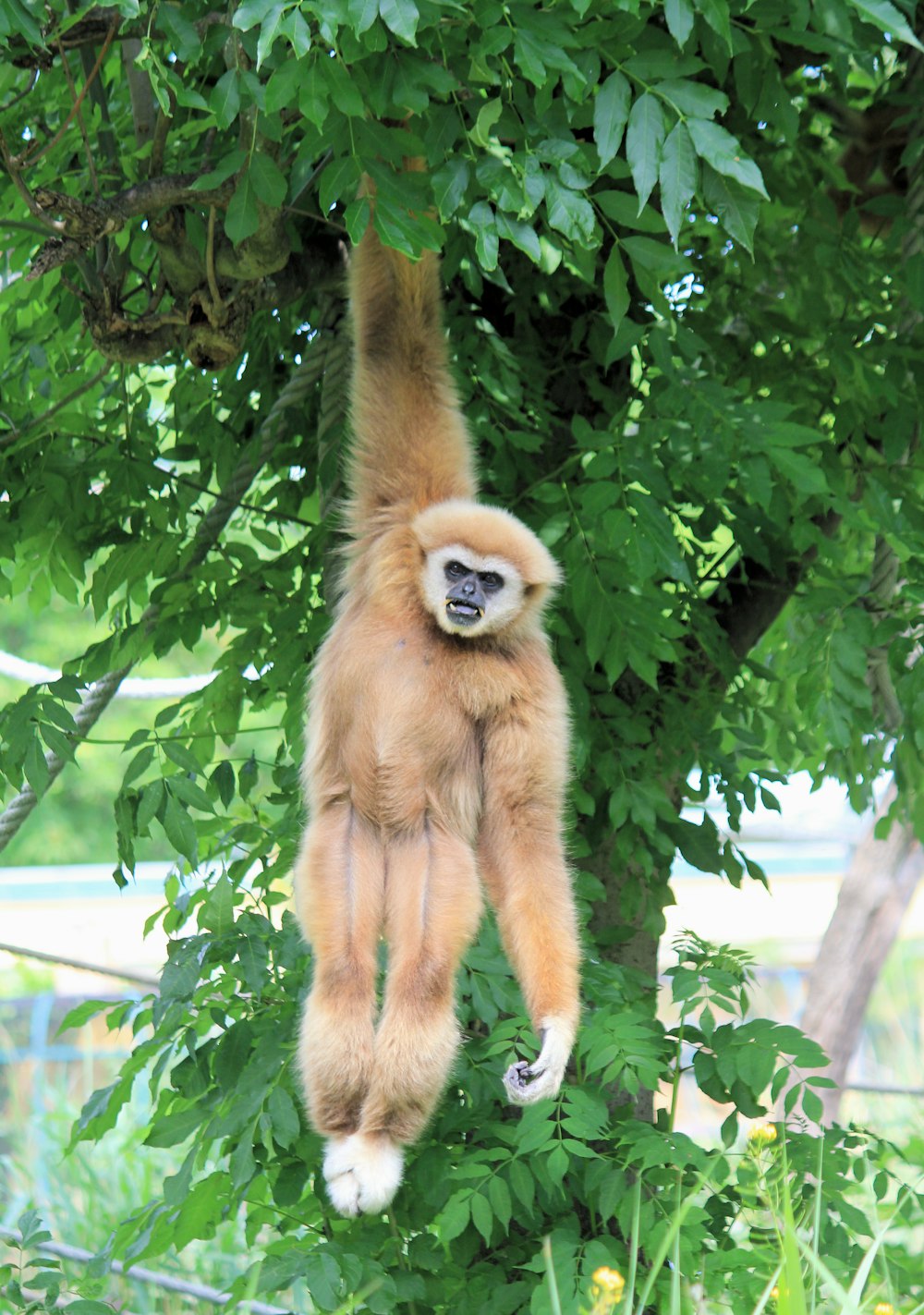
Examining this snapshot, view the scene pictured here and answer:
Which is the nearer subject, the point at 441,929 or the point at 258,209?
the point at 441,929

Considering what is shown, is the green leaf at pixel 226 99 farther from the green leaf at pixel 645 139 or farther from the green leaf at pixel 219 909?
the green leaf at pixel 219 909

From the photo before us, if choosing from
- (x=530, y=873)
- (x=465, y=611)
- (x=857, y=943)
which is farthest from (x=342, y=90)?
(x=857, y=943)

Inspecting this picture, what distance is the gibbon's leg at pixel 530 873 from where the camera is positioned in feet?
6.72

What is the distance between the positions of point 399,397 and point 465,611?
554mm

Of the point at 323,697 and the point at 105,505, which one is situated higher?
the point at 105,505

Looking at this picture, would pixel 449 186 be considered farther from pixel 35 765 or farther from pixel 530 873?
pixel 35 765

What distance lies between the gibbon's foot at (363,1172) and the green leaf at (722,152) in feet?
5.07

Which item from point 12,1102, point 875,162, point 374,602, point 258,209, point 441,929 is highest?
point 875,162

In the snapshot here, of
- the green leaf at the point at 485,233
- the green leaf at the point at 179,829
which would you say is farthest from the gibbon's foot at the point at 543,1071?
the green leaf at the point at 485,233

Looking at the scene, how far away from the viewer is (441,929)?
2014 millimetres

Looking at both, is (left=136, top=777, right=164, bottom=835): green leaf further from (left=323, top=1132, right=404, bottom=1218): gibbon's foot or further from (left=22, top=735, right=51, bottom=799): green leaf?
(left=323, top=1132, right=404, bottom=1218): gibbon's foot

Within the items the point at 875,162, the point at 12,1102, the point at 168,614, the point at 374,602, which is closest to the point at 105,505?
the point at 168,614

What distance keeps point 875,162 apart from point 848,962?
378cm

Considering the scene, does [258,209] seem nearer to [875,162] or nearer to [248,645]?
[248,645]
